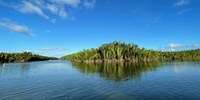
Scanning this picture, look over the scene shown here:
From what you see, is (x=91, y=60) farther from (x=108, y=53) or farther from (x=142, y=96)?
(x=142, y=96)

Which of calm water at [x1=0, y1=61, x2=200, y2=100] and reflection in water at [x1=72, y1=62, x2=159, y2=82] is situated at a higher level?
reflection in water at [x1=72, y1=62, x2=159, y2=82]

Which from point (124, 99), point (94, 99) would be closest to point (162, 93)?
point (124, 99)

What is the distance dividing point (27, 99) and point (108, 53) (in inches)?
5961

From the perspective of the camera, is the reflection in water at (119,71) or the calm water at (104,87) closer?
the calm water at (104,87)

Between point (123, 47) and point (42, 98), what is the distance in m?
153

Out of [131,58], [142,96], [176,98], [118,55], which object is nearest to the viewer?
[176,98]

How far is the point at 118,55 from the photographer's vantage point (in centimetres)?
17638

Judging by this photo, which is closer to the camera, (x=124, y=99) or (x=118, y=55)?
(x=124, y=99)

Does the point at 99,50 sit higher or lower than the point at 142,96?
higher

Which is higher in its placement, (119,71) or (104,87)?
(119,71)

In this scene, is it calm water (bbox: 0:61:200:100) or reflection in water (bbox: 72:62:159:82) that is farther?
reflection in water (bbox: 72:62:159:82)

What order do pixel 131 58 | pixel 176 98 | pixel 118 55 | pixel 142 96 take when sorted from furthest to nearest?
1. pixel 131 58
2. pixel 118 55
3. pixel 142 96
4. pixel 176 98

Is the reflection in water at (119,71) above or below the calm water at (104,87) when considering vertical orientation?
above

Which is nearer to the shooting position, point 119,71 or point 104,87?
point 104,87
